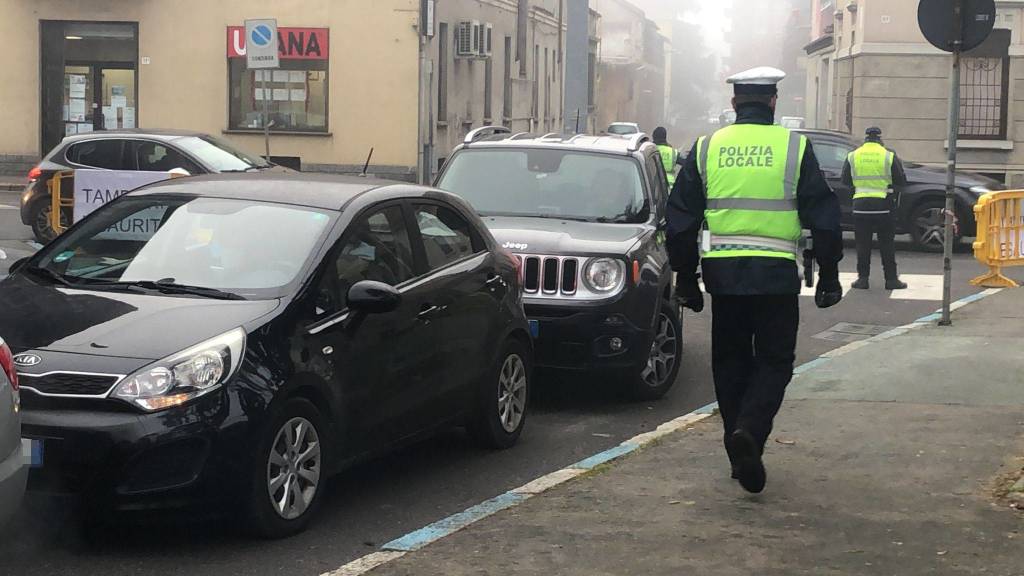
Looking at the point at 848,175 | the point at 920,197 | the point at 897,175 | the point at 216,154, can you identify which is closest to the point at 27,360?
the point at 897,175

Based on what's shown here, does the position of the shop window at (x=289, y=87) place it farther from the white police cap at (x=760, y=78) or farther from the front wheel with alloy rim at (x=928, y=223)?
the white police cap at (x=760, y=78)

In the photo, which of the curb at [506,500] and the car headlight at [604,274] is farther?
the car headlight at [604,274]

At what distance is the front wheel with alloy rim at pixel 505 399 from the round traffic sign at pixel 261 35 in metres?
15.7

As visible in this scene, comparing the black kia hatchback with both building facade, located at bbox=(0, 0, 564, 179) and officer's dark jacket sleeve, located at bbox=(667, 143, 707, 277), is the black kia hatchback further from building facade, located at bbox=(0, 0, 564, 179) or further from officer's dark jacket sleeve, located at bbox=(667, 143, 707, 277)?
building facade, located at bbox=(0, 0, 564, 179)

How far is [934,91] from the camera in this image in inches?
1320

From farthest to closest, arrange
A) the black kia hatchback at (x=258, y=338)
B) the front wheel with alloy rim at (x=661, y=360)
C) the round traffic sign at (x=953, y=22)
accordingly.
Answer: the round traffic sign at (x=953, y=22) → the front wheel with alloy rim at (x=661, y=360) → the black kia hatchback at (x=258, y=338)

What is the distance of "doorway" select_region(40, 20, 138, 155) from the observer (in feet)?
106

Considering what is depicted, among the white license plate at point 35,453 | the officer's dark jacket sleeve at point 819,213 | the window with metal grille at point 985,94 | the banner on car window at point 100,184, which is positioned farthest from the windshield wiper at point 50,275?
the window with metal grille at point 985,94

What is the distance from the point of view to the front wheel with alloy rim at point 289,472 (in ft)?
19.7

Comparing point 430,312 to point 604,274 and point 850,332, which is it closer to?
point 604,274

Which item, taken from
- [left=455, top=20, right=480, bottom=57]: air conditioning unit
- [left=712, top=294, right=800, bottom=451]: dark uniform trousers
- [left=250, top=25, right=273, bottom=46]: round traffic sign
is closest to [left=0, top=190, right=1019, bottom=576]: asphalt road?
[left=712, top=294, right=800, bottom=451]: dark uniform trousers

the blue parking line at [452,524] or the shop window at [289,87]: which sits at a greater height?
the shop window at [289,87]

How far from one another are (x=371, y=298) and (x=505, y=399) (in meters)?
1.77

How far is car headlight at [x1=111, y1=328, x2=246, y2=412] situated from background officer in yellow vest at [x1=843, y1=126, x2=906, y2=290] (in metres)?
11.4
